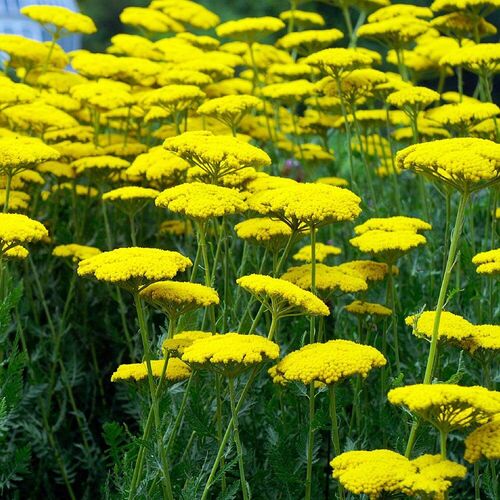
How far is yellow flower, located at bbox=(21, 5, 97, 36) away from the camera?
5.11 m

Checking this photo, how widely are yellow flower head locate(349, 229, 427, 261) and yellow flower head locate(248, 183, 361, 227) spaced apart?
37cm

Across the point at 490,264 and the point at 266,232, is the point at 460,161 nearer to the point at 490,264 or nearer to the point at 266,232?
the point at 490,264

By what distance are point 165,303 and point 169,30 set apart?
3.90 metres

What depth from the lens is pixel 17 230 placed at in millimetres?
2795

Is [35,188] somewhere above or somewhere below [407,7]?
below

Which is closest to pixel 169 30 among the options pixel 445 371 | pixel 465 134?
pixel 465 134

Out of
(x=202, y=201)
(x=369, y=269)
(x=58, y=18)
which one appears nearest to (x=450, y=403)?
(x=202, y=201)

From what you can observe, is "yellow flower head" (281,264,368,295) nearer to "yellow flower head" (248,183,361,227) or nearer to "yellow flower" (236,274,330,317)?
"yellow flower head" (248,183,361,227)

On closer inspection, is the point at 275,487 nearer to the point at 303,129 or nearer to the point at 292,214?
the point at 292,214

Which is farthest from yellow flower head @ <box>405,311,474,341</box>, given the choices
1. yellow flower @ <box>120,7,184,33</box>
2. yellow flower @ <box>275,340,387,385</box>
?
yellow flower @ <box>120,7,184,33</box>

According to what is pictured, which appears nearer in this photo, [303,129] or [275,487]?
[275,487]

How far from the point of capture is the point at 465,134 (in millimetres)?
4293

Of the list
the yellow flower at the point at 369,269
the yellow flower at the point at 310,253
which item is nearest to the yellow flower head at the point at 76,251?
the yellow flower at the point at 310,253

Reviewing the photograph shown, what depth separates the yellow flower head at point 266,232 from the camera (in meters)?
3.14
